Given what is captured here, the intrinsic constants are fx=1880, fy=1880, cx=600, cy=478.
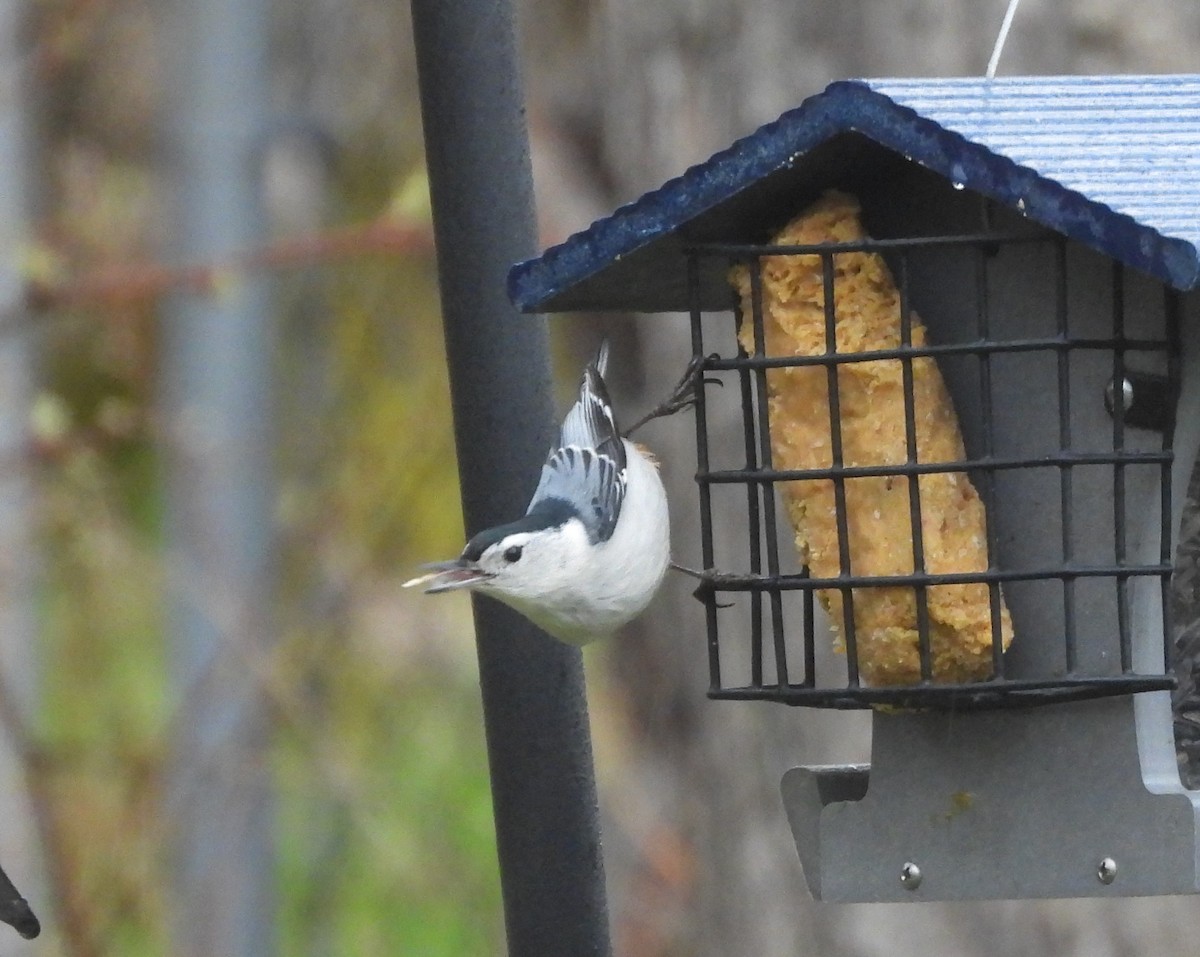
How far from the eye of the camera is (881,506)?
8.46 ft

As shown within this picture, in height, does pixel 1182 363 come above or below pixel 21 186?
below

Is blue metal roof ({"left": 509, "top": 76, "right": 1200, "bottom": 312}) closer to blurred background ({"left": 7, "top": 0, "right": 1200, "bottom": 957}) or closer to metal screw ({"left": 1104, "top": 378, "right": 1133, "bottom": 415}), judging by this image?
metal screw ({"left": 1104, "top": 378, "right": 1133, "bottom": 415})

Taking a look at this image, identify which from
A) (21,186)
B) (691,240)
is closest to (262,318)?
(21,186)

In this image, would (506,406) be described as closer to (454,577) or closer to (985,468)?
(454,577)

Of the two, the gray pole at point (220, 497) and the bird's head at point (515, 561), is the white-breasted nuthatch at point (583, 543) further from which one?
the gray pole at point (220, 497)

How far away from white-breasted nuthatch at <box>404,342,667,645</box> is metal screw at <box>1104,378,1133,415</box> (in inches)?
30.0

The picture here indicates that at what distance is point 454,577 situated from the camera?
2760mm

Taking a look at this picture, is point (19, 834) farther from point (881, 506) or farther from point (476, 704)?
point (881, 506)

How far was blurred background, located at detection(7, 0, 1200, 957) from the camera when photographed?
492 centimetres

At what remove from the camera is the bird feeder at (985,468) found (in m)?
2.48

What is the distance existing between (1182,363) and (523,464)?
903 mm

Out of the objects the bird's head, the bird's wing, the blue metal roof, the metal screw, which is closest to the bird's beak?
the bird's head

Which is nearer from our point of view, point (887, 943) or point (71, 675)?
point (887, 943)

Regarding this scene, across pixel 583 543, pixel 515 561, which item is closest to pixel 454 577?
pixel 515 561
